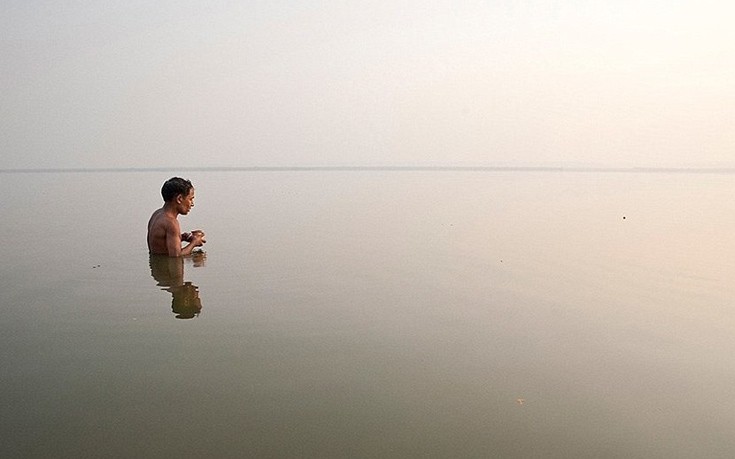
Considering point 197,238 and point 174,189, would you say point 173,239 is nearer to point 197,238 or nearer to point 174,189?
point 197,238

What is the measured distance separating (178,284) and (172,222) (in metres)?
1.73

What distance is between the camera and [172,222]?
8.96 m

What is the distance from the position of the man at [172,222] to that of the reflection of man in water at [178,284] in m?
0.14

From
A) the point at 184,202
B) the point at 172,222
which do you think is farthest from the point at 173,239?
the point at 184,202

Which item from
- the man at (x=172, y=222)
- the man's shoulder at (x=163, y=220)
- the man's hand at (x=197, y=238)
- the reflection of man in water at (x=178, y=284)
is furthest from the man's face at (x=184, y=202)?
the reflection of man in water at (x=178, y=284)

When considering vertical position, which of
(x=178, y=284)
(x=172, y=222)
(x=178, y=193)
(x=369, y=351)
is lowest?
(x=369, y=351)

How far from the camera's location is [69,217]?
1638 cm

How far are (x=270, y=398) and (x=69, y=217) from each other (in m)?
14.4

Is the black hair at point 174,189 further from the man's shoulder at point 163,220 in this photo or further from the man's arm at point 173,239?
the man's arm at point 173,239

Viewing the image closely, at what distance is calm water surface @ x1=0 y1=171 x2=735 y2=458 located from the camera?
3514mm

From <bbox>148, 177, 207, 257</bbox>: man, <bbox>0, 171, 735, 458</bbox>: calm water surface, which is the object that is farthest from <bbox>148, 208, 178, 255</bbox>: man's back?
<bbox>0, 171, 735, 458</bbox>: calm water surface

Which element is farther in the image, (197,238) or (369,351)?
(197,238)

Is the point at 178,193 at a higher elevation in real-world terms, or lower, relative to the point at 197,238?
higher

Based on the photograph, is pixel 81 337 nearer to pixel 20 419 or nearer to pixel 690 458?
pixel 20 419
